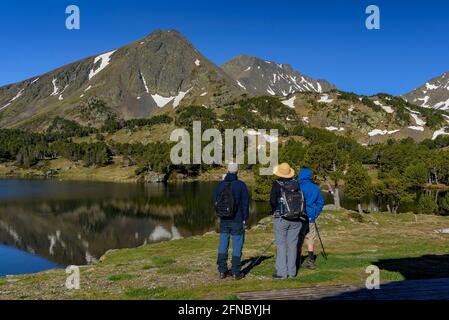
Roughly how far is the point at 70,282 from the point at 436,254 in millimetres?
19913

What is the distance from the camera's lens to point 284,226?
17.8 metres

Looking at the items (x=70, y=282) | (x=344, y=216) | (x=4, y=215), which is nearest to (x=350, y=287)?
(x=70, y=282)

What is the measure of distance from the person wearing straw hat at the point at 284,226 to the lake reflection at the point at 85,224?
46448 millimetres

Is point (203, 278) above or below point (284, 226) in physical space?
below

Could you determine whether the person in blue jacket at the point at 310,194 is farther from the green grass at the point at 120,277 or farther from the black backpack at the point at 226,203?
the green grass at the point at 120,277

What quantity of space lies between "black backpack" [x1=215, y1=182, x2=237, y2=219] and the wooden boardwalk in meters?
4.08

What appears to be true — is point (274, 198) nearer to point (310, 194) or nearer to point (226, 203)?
point (226, 203)

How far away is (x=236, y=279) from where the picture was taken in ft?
59.9

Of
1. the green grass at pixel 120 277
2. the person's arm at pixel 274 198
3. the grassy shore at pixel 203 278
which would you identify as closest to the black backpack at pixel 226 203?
the person's arm at pixel 274 198

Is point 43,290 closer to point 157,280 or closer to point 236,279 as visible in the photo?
point 157,280

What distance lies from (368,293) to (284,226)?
15.7 feet

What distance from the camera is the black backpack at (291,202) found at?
682 inches

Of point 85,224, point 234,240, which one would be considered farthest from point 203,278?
point 85,224

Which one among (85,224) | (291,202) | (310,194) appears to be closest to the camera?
(291,202)
